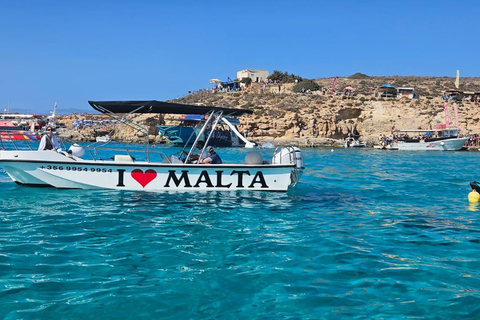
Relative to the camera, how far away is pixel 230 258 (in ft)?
25.2

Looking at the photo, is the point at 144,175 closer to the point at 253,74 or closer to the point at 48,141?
the point at 48,141

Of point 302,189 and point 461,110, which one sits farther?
point 461,110

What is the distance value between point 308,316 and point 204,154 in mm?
9642

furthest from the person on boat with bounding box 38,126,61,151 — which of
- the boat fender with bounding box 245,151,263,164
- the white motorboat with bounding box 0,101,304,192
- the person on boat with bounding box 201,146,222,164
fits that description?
the boat fender with bounding box 245,151,263,164

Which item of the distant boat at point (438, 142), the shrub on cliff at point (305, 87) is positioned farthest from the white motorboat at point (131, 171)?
the shrub on cliff at point (305, 87)

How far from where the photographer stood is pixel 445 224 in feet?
36.2

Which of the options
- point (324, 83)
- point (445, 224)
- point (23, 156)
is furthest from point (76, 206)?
point (324, 83)

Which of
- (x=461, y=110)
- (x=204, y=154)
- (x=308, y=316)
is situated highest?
(x=461, y=110)

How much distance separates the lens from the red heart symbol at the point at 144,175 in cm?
1409

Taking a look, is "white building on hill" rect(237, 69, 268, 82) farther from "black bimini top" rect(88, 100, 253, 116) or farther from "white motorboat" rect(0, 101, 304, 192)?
"white motorboat" rect(0, 101, 304, 192)

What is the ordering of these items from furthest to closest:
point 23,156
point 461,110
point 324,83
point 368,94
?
point 324,83 → point 368,94 → point 461,110 → point 23,156

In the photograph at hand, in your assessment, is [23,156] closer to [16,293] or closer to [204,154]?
[204,154]

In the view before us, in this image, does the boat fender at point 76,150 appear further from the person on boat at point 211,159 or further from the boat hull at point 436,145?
the boat hull at point 436,145

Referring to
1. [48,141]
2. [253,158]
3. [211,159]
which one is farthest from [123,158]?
[253,158]
